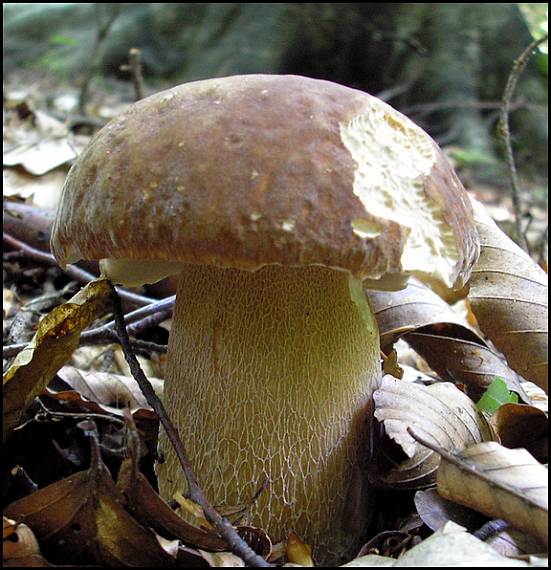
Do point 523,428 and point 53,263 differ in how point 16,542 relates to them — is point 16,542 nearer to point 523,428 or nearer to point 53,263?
point 523,428

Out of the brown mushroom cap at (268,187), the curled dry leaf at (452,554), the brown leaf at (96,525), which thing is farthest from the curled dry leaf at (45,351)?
the curled dry leaf at (452,554)

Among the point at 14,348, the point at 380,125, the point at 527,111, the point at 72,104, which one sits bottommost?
the point at 527,111

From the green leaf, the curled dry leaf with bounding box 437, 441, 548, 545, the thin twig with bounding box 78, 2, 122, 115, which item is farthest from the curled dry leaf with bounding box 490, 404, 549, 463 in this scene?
the thin twig with bounding box 78, 2, 122, 115

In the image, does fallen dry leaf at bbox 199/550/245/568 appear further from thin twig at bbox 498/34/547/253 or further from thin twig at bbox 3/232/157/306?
thin twig at bbox 498/34/547/253

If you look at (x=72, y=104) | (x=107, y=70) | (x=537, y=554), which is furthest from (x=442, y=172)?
(x=107, y=70)

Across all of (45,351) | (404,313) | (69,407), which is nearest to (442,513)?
(404,313)

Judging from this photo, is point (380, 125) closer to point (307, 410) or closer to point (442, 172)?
point (442, 172)
